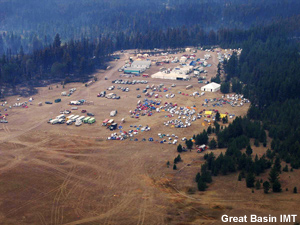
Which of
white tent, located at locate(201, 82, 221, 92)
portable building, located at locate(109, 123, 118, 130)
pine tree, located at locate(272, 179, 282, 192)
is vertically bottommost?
white tent, located at locate(201, 82, 221, 92)

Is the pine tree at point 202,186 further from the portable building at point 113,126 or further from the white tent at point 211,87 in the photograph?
the white tent at point 211,87

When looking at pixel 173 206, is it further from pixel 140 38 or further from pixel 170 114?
pixel 140 38

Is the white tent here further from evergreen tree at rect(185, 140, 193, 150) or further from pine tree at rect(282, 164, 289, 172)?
pine tree at rect(282, 164, 289, 172)

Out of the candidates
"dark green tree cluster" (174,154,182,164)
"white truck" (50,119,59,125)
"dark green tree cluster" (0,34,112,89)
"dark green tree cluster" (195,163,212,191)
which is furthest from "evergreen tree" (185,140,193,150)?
"dark green tree cluster" (0,34,112,89)

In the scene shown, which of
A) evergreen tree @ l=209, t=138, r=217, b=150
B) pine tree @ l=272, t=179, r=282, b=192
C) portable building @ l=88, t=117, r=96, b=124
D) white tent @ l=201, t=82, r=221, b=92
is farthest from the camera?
white tent @ l=201, t=82, r=221, b=92

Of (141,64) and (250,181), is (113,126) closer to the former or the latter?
(250,181)

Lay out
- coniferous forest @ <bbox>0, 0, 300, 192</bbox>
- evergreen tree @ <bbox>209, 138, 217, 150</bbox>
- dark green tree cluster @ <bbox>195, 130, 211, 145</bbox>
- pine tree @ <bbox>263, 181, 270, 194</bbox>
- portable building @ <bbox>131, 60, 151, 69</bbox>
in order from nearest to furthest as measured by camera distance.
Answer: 1. pine tree @ <bbox>263, 181, 270, 194</bbox>
2. coniferous forest @ <bbox>0, 0, 300, 192</bbox>
3. evergreen tree @ <bbox>209, 138, 217, 150</bbox>
4. dark green tree cluster @ <bbox>195, 130, 211, 145</bbox>
5. portable building @ <bbox>131, 60, 151, 69</bbox>

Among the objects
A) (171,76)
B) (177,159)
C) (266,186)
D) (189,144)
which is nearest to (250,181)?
(266,186)

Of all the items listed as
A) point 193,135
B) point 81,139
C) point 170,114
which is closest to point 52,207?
point 81,139

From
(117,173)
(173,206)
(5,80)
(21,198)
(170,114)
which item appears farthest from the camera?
(5,80)
